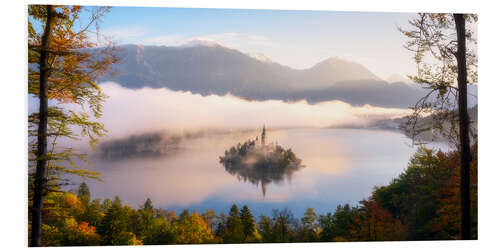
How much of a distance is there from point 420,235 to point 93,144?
5.25 meters

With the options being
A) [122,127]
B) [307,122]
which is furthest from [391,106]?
[122,127]

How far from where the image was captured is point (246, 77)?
265 inches

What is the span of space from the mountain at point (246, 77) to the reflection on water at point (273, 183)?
635mm

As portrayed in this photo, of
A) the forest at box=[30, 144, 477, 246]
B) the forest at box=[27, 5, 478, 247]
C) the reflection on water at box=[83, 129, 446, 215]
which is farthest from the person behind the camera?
the reflection on water at box=[83, 129, 446, 215]

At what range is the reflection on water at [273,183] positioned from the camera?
6250mm

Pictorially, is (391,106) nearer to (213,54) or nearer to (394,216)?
(394,216)

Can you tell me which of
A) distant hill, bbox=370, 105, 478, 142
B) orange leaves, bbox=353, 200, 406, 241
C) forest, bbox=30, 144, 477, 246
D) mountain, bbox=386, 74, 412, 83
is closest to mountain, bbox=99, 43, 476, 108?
mountain, bbox=386, 74, 412, 83

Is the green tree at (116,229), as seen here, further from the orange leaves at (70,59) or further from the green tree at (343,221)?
the green tree at (343,221)

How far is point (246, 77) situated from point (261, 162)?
4.54ft

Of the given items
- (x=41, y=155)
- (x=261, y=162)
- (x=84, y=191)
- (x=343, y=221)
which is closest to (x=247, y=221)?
(x=261, y=162)

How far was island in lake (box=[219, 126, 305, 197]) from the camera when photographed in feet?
21.3

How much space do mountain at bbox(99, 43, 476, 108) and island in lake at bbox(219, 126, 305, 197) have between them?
A: 31.8 inches

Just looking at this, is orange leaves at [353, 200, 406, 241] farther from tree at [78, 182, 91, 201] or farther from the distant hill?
tree at [78, 182, 91, 201]

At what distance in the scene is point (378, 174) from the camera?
6660mm
